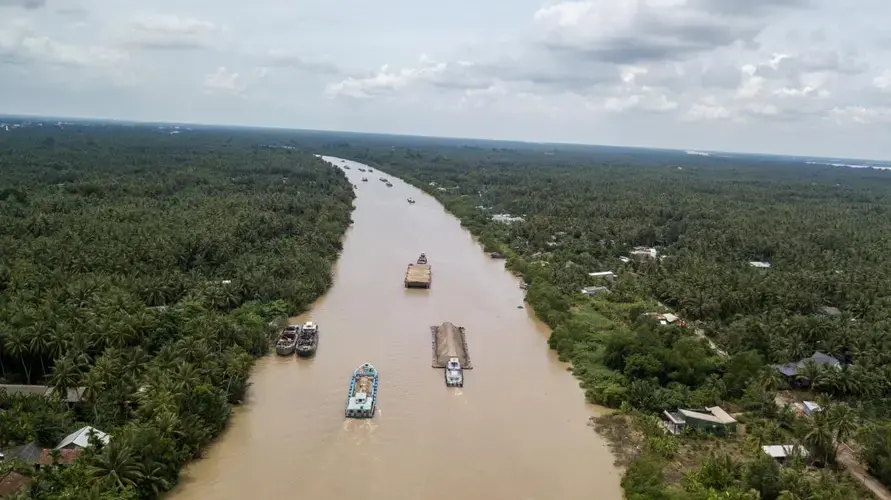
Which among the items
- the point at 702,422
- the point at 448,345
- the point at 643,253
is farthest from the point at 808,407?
the point at 643,253

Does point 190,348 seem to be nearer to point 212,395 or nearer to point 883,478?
point 212,395

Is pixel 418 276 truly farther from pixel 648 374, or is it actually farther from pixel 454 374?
pixel 648 374

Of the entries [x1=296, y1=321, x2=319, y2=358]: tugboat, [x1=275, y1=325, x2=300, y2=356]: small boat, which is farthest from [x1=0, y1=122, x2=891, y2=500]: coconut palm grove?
[x1=296, y1=321, x2=319, y2=358]: tugboat

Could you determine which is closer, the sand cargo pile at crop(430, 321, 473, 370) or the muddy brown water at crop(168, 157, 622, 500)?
the muddy brown water at crop(168, 157, 622, 500)

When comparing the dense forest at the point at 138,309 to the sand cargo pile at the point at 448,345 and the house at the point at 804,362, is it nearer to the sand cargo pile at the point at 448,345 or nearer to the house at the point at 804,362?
the sand cargo pile at the point at 448,345

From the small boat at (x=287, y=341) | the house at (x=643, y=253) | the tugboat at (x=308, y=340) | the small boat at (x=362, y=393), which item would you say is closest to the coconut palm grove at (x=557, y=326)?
the house at (x=643, y=253)

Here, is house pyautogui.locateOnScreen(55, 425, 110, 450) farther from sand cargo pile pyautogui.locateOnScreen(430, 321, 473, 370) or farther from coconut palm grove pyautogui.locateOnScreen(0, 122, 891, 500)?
sand cargo pile pyautogui.locateOnScreen(430, 321, 473, 370)
